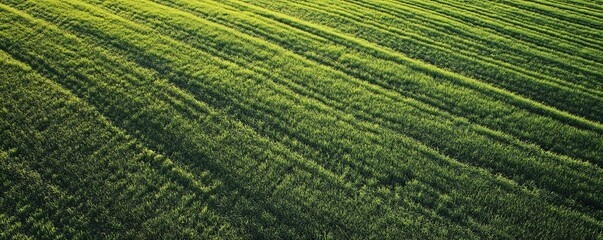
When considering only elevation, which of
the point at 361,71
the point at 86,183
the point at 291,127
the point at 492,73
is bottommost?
the point at 86,183

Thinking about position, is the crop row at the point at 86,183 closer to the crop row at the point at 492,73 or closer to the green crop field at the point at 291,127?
the green crop field at the point at 291,127

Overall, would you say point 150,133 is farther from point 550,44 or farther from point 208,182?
point 550,44

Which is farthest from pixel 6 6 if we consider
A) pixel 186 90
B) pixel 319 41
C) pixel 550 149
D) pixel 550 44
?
pixel 550 44

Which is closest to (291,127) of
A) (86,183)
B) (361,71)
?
(361,71)

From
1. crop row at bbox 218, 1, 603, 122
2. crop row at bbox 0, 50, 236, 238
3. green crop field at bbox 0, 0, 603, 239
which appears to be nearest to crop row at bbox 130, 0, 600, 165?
green crop field at bbox 0, 0, 603, 239

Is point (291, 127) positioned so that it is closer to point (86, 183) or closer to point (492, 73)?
point (86, 183)

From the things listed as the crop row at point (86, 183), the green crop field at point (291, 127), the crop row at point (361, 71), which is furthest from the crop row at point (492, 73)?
the crop row at point (86, 183)

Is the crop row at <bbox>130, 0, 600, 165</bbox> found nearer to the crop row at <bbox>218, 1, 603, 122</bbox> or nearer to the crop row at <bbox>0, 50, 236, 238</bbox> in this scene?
the crop row at <bbox>218, 1, 603, 122</bbox>

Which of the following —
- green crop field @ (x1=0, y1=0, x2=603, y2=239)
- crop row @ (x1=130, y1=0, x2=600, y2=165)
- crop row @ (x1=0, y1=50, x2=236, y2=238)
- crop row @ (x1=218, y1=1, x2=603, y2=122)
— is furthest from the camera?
crop row @ (x1=218, y1=1, x2=603, y2=122)
